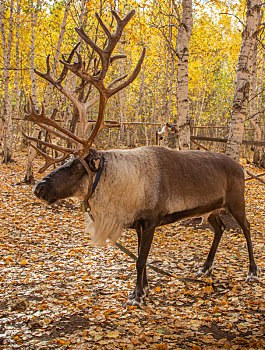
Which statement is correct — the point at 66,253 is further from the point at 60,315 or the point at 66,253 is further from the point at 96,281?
the point at 60,315

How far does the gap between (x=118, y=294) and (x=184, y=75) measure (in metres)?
5.11

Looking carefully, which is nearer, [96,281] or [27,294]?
[27,294]

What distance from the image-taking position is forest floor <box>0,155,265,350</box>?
3199 mm

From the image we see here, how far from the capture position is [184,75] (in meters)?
7.28

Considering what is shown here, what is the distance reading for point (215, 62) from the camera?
24.7m

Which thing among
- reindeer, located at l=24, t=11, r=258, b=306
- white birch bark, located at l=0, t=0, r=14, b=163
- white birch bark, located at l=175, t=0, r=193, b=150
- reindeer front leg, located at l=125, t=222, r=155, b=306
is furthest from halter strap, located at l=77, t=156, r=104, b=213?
white birch bark, located at l=0, t=0, r=14, b=163

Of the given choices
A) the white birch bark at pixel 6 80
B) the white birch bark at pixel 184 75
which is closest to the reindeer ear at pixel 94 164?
the white birch bark at pixel 184 75

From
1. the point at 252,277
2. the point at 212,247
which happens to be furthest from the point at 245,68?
the point at 252,277

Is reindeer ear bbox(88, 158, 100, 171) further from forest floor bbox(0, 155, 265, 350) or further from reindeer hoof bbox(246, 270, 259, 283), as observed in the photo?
reindeer hoof bbox(246, 270, 259, 283)

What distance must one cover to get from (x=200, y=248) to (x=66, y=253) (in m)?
2.51

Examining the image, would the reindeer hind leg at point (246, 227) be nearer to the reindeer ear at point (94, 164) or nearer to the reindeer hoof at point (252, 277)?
the reindeer hoof at point (252, 277)

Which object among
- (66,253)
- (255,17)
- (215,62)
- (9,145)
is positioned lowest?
(66,253)

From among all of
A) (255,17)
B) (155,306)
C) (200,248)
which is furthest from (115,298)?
(255,17)

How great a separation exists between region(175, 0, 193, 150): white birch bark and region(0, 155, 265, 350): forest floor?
219 cm
